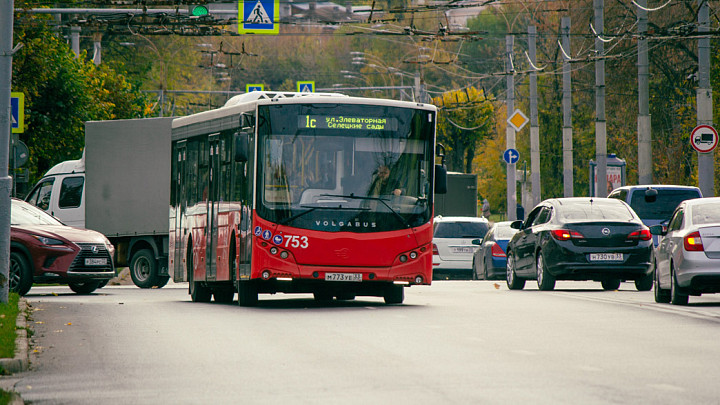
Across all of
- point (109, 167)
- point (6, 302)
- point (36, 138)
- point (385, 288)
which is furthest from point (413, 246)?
point (36, 138)

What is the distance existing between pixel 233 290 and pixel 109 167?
10.0 m

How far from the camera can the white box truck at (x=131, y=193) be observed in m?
30.9

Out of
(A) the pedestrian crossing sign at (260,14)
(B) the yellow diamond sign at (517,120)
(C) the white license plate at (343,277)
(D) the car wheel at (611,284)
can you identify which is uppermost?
(A) the pedestrian crossing sign at (260,14)

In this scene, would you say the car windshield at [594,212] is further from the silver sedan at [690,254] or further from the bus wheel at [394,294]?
the bus wheel at [394,294]

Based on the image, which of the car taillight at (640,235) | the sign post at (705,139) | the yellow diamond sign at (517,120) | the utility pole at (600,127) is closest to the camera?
the car taillight at (640,235)

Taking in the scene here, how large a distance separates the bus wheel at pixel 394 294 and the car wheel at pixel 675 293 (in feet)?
12.8

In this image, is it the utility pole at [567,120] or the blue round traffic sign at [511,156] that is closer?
the utility pole at [567,120]

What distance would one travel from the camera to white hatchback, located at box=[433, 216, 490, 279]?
35.6m

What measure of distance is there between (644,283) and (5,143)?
11697 millimetres

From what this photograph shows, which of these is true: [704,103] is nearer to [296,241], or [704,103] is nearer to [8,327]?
[296,241]

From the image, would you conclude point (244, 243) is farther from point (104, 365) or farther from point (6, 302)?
point (104, 365)

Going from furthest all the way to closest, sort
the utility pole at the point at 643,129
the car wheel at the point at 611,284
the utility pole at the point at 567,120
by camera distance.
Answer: the utility pole at the point at 567,120 < the utility pole at the point at 643,129 < the car wheel at the point at 611,284

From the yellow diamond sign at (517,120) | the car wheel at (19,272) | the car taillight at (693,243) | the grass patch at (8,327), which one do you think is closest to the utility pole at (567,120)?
the yellow diamond sign at (517,120)

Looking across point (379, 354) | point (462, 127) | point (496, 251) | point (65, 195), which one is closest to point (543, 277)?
point (496, 251)
